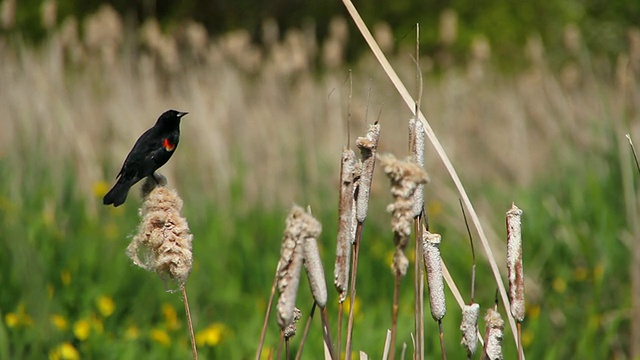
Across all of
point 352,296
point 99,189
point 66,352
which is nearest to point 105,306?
point 66,352

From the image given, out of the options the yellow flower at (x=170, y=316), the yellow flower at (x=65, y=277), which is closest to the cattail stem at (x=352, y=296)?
the yellow flower at (x=170, y=316)

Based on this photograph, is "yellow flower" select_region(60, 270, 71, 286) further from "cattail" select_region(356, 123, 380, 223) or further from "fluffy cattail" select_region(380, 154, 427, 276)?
"fluffy cattail" select_region(380, 154, 427, 276)

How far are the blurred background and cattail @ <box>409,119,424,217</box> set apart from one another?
0.98ft

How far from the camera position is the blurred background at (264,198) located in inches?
115

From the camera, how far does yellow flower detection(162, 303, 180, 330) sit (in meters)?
3.00

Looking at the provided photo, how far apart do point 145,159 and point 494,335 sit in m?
0.53

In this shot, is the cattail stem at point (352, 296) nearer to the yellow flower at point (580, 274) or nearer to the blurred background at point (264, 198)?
the blurred background at point (264, 198)

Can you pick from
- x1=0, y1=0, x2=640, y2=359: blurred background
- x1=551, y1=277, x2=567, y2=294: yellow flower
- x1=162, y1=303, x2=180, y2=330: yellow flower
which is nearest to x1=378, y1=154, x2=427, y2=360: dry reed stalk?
x1=0, y1=0, x2=640, y2=359: blurred background

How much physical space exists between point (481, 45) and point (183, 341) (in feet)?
10.4

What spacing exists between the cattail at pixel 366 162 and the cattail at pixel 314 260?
0.15 metres

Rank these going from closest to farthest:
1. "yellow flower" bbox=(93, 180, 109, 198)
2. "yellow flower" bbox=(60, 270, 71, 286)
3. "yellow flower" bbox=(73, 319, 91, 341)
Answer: "yellow flower" bbox=(73, 319, 91, 341), "yellow flower" bbox=(60, 270, 71, 286), "yellow flower" bbox=(93, 180, 109, 198)

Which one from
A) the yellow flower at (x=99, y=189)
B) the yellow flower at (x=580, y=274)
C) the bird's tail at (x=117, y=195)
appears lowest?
the bird's tail at (x=117, y=195)

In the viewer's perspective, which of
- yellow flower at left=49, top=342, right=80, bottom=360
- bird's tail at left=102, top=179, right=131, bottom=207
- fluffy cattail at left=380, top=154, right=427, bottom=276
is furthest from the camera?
yellow flower at left=49, top=342, right=80, bottom=360

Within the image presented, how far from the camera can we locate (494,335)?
3.85 ft
